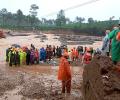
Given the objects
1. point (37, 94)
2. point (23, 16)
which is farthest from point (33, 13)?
point (37, 94)

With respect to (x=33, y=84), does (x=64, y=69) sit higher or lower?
higher

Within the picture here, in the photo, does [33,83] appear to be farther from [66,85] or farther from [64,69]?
[64,69]

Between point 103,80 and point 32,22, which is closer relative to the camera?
point 103,80

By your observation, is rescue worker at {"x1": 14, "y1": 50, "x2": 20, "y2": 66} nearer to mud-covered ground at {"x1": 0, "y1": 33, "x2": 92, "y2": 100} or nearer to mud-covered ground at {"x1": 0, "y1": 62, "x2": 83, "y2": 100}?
mud-covered ground at {"x1": 0, "y1": 33, "x2": 92, "y2": 100}

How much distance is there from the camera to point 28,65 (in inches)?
933

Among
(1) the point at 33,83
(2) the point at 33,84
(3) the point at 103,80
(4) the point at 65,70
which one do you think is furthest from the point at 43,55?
(3) the point at 103,80

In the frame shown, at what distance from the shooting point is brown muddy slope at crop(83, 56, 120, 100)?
778 centimetres

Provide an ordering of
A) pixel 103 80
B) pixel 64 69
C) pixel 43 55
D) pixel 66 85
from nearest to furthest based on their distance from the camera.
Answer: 1. pixel 103 80
2. pixel 64 69
3. pixel 66 85
4. pixel 43 55

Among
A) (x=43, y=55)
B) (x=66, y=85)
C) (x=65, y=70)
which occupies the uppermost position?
(x=65, y=70)

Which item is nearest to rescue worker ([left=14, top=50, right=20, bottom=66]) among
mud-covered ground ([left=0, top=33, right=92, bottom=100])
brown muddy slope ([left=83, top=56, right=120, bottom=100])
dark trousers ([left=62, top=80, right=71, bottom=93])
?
mud-covered ground ([left=0, top=33, right=92, bottom=100])

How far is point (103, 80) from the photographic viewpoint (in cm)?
834

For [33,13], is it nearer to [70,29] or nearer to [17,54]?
[70,29]

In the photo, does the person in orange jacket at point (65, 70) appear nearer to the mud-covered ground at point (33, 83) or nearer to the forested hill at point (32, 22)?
the mud-covered ground at point (33, 83)

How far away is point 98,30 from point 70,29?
1186cm
